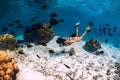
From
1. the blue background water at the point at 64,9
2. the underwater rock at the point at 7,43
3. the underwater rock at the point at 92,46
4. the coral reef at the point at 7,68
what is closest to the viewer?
the coral reef at the point at 7,68

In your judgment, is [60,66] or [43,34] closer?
[60,66]

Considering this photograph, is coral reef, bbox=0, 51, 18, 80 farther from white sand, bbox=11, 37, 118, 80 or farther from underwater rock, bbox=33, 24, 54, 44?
underwater rock, bbox=33, 24, 54, 44

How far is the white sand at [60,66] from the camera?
11539 mm

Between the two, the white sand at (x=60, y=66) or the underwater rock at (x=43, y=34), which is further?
the underwater rock at (x=43, y=34)

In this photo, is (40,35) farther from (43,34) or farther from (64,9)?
(64,9)

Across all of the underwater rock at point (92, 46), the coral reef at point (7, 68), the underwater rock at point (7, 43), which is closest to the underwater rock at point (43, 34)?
the underwater rock at point (7, 43)

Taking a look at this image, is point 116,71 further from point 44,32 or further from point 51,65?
point 44,32

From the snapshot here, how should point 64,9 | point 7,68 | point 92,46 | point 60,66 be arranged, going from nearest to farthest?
point 7,68
point 60,66
point 92,46
point 64,9

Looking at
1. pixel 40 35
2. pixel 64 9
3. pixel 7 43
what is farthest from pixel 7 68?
pixel 64 9

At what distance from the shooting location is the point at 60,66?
1345cm

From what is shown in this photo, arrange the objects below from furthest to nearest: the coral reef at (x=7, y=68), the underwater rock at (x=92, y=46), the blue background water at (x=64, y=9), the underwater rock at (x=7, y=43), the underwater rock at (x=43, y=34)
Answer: the blue background water at (x=64, y=9), the underwater rock at (x=92, y=46), the underwater rock at (x=43, y=34), the underwater rock at (x=7, y=43), the coral reef at (x=7, y=68)

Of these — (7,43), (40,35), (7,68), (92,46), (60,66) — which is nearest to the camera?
(7,68)

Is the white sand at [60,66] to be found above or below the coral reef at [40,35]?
below

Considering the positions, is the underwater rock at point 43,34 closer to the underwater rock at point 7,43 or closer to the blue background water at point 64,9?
the blue background water at point 64,9
